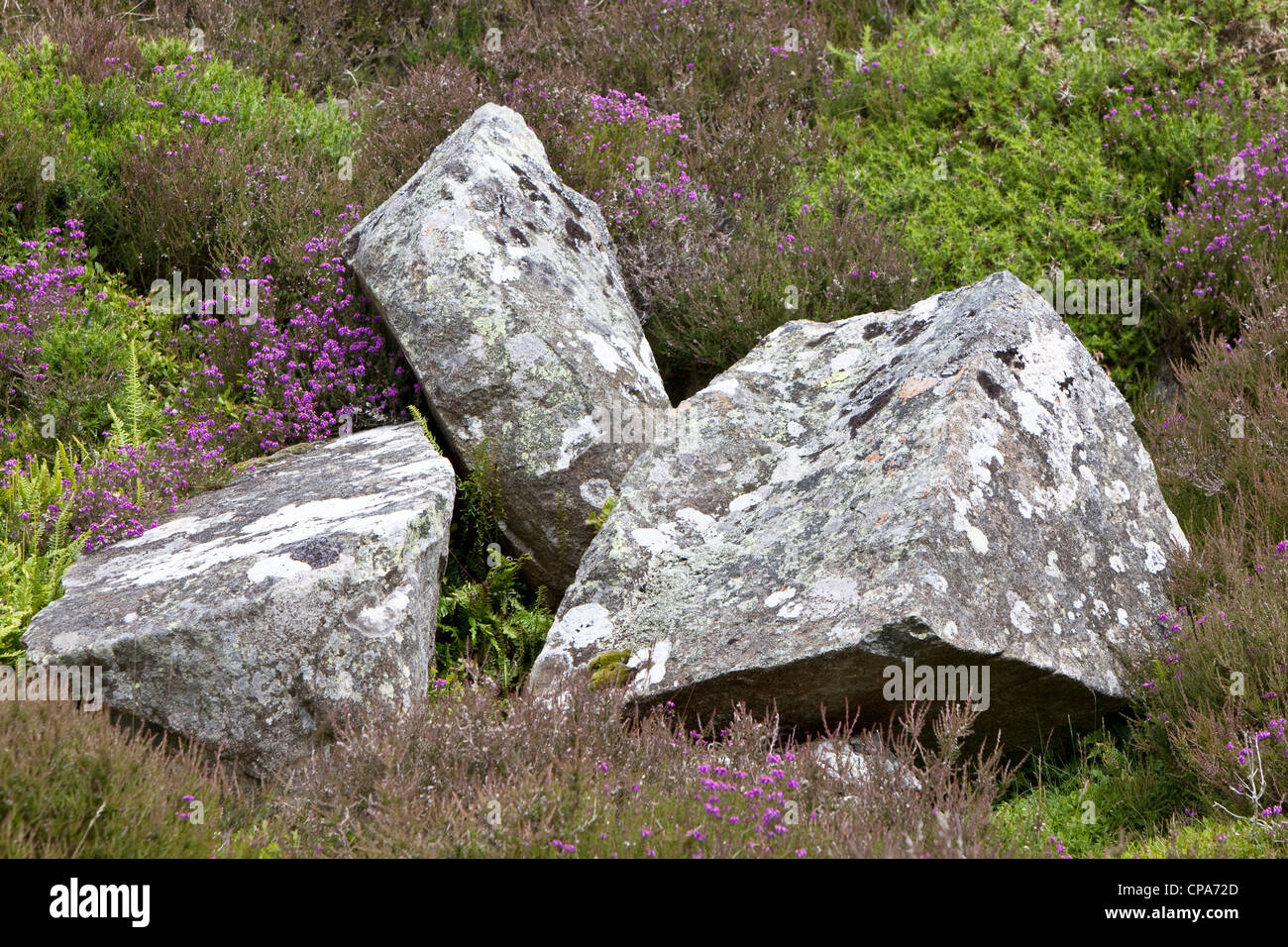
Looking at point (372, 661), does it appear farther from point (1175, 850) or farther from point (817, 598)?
point (1175, 850)

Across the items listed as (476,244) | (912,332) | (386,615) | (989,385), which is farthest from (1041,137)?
(386,615)

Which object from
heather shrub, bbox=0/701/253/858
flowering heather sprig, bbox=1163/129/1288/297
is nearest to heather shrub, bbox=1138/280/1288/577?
flowering heather sprig, bbox=1163/129/1288/297

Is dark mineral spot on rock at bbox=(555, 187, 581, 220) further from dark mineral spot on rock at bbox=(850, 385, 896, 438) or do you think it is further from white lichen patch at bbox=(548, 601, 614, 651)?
white lichen patch at bbox=(548, 601, 614, 651)

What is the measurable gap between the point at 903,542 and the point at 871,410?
0.97 m

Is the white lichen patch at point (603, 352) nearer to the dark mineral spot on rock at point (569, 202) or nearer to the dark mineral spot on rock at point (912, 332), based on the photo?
the dark mineral spot on rock at point (569, 202)

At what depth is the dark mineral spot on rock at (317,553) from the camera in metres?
4.00

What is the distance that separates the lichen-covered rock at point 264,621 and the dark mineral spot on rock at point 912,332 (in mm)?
2252

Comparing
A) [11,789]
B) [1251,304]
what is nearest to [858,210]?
[1251,304]

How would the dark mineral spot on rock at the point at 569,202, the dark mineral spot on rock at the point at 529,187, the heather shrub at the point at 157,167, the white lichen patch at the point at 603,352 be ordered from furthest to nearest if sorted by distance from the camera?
the heather shrub at the point at 157,167 → the dark mineral spot on rock at the point at 569,202 → the dark mineral spot on rock at the point at 529,187 → the white lichen patch at the point at 603,352

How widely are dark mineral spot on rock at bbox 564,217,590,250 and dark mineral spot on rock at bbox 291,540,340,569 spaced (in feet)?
7.74

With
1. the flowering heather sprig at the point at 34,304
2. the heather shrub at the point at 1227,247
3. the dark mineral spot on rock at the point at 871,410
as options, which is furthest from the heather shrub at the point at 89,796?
the heather shrub at the point at 1227,247

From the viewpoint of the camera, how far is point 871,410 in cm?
473

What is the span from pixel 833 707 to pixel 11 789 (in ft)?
8.33

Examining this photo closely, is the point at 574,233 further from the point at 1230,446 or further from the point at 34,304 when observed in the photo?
the point at 1230,446
